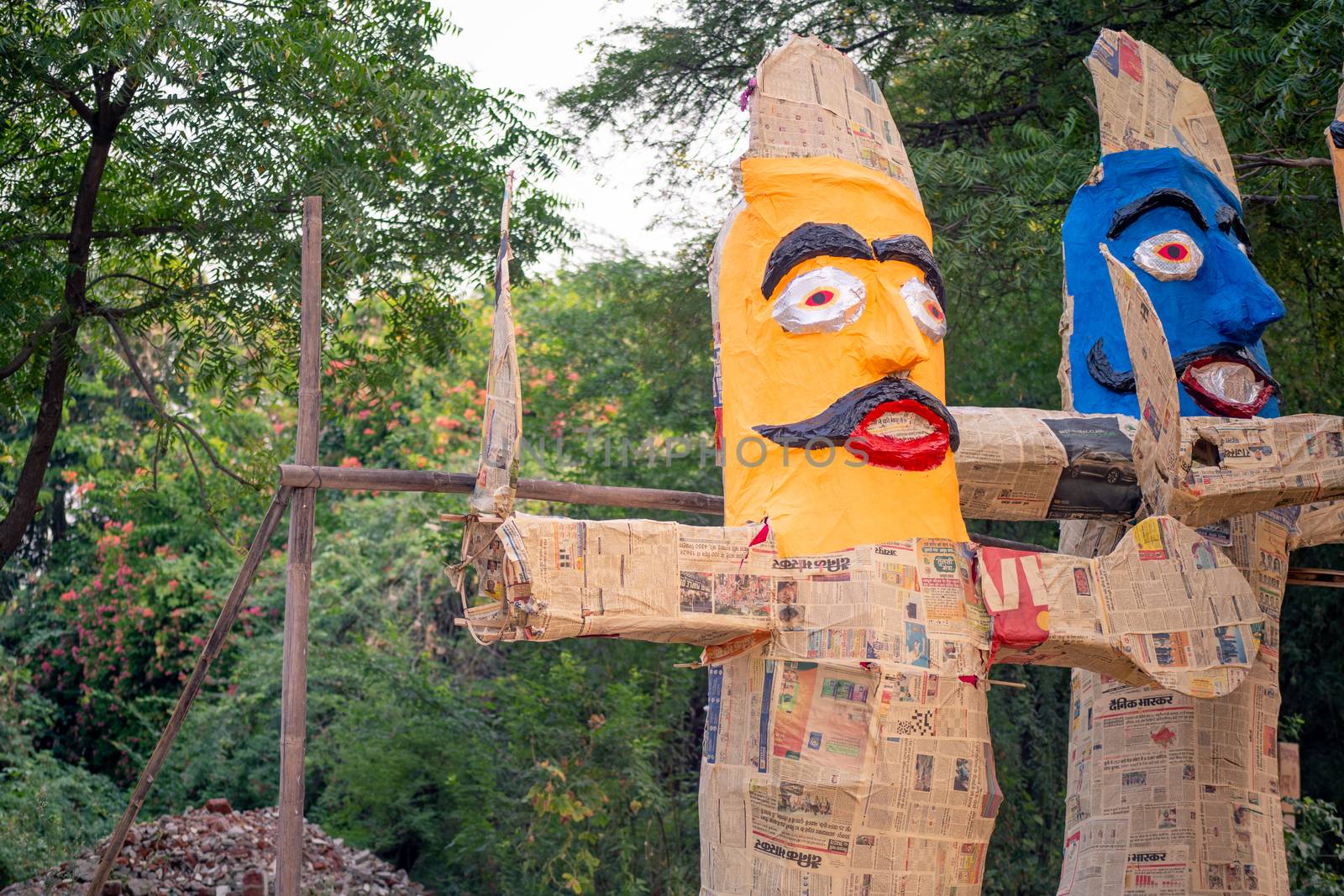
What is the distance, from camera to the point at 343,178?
6.65m

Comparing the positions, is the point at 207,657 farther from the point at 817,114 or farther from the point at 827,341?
the point at 817,114

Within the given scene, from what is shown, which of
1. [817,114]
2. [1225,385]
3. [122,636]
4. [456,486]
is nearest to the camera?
[817,114]

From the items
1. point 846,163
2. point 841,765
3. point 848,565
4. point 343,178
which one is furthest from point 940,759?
point 343,178

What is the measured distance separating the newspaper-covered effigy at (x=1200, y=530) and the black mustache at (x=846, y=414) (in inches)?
31.7

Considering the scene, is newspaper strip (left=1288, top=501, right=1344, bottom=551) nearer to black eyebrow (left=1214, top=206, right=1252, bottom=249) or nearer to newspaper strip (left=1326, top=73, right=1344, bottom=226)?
black eyebrow (left=1214, top=206, right=1252, bottom=249)

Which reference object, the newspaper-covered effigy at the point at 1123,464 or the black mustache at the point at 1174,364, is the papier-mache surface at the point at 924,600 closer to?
the newspaper-covered effigy at the point at 1123,464

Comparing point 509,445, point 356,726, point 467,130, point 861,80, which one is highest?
point 467,130

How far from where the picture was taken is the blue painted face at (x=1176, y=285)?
4.65 meters

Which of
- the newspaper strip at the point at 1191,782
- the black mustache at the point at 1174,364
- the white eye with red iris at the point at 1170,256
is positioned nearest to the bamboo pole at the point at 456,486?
the black mustache at the point at 1174,364

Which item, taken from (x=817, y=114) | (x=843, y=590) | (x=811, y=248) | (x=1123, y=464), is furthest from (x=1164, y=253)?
(x=843, y=590)

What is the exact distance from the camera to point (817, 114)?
436cm

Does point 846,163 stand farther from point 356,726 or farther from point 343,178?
point 356,726

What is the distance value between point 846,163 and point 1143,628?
165 centimetres

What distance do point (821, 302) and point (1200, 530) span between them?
5.61 feet
